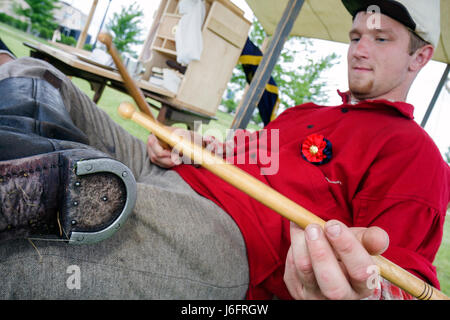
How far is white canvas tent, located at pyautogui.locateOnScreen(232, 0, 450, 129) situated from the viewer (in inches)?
83.2

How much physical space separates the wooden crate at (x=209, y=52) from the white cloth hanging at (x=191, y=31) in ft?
0.26

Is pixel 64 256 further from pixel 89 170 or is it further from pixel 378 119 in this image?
pixel 378 119

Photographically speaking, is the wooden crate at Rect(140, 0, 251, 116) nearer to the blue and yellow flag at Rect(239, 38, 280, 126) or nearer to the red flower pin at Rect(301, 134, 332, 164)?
the blue and yellow flag at Rect(239, 38, 280, 126)

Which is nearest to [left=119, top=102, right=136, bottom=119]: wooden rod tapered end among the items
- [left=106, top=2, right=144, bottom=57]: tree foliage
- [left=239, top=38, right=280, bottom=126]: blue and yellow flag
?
[left=239, top=38, right=280, bottom=126]: blue and yellow flag

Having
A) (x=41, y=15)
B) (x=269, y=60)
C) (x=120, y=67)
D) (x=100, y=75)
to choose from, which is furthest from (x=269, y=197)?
(x=41, y=15)

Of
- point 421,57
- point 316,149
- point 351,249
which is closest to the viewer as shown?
point 351,249

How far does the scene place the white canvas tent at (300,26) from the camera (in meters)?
2.11

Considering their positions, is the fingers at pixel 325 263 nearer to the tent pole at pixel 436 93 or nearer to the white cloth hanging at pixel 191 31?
the white cloth hanging at pixel 191 31

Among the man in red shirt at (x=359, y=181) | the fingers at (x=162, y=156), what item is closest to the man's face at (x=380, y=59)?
the man in red shirt at (x=359, y=181)

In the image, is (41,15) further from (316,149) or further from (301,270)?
(301,270)

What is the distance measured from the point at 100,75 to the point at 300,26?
7.41 ft

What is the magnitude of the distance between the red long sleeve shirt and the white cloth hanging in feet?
6.48

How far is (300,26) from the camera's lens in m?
3.27
